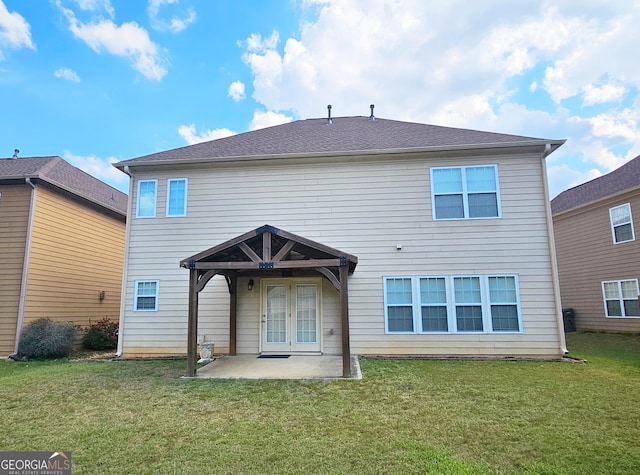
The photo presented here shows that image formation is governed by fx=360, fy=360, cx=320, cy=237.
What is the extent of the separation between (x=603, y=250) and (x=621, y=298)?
1.89m

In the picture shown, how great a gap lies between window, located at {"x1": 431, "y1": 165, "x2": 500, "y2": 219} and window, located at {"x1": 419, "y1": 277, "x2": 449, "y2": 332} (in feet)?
5.63

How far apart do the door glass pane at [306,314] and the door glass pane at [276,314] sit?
1.16ft

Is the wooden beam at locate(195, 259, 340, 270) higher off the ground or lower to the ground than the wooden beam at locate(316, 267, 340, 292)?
higher

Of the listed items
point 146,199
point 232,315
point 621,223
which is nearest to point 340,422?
point 232,315

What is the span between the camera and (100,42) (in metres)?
13.9

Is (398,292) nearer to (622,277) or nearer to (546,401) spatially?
(546,401)

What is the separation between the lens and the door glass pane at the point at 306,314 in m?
9.44

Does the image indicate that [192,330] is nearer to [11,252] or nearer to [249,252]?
[249,252]

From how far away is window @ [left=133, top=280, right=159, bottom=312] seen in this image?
9711 mm

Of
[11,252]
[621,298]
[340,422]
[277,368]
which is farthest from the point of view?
[621,298]

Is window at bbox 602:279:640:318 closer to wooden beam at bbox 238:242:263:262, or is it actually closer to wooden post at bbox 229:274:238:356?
wooden beam at bbox 238:242:263:262

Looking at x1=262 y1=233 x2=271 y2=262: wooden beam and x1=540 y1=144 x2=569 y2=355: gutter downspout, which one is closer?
x1=262 y1=233 x2=271 y2=262: wooden beam

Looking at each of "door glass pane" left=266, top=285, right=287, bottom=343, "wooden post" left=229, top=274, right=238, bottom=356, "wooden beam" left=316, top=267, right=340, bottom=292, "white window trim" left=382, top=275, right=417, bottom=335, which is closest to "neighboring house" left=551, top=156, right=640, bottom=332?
"white window trim" left=382, top=275, right=417, bottom=335

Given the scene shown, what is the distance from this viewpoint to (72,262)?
11438 mm
